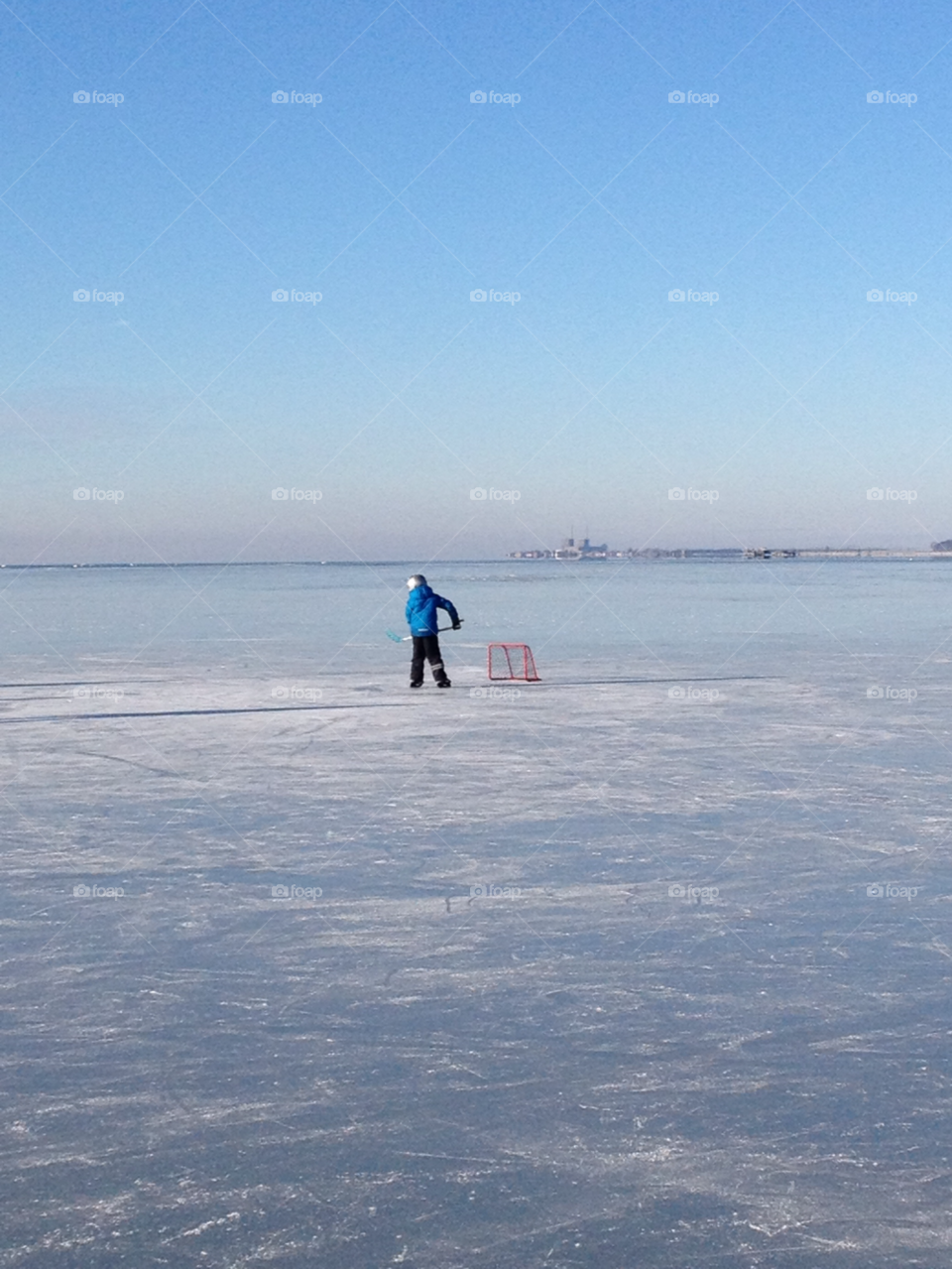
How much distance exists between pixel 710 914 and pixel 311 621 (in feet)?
81.9

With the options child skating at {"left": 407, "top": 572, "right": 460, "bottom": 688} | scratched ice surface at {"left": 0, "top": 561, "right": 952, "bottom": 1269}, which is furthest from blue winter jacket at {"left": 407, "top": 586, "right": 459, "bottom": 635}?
scratched ice surface at {"left": 0, "top": 561, "right": 952, "bottom": 1269}

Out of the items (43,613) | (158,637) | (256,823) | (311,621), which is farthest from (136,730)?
(43,613)

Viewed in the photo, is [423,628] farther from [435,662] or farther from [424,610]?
[435,662]

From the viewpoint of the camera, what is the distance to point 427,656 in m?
15.9

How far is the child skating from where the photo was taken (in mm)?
15664

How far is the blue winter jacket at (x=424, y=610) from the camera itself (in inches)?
617

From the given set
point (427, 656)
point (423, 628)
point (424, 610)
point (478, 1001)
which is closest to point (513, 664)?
point (427, 656)

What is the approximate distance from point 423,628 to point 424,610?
0.95ft

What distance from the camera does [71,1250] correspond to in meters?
2.83

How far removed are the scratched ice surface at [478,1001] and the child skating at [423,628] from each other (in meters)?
4.42

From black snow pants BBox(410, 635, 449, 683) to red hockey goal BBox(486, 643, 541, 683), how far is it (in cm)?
87

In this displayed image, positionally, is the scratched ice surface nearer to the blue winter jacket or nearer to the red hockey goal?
the blue winter jacket

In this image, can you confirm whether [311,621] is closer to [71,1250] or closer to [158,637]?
[158,637]

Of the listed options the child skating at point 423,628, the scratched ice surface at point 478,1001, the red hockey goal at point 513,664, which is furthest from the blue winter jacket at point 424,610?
the scratched ice surface at point 478,1001
